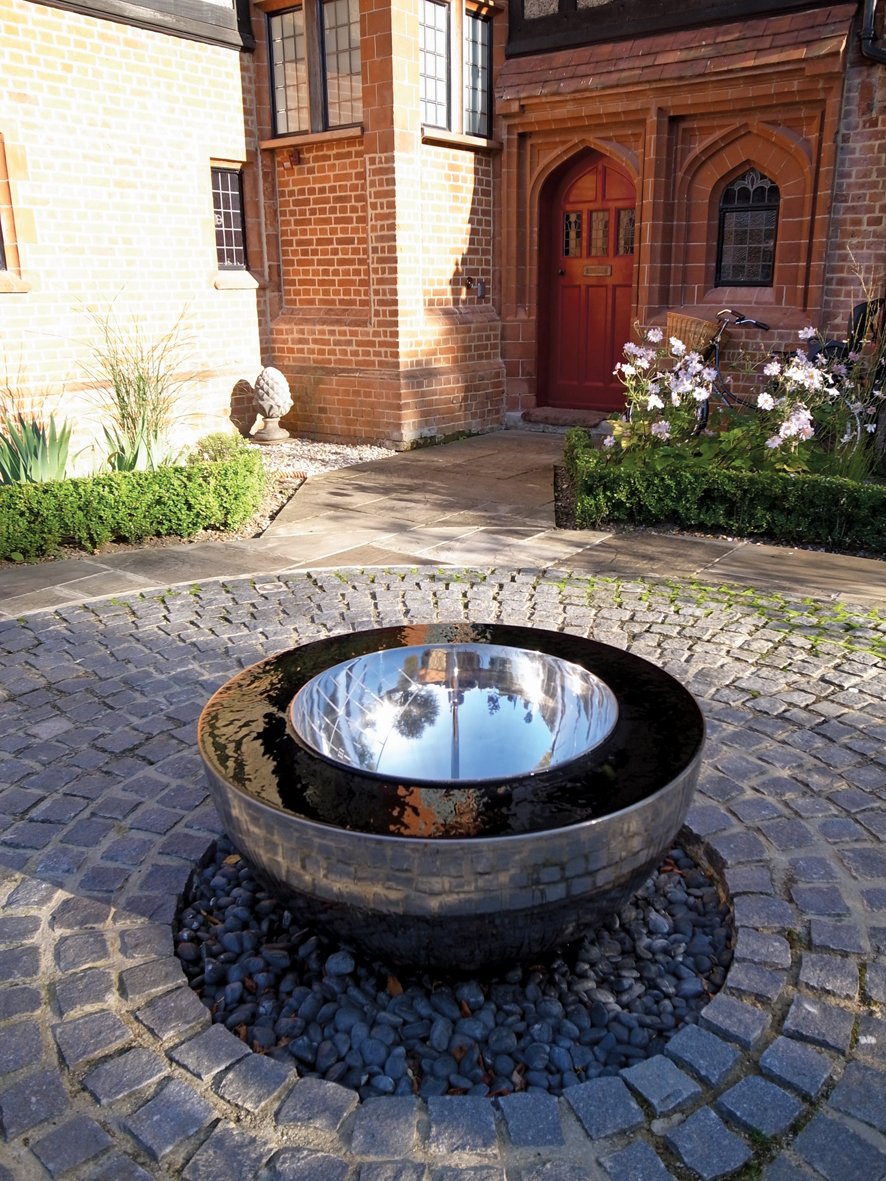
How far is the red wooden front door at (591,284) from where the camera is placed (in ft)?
39.4

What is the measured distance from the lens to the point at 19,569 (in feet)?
22.5

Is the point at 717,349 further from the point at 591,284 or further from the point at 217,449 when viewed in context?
the point at 217,449

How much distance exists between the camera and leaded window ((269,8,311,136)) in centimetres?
1140

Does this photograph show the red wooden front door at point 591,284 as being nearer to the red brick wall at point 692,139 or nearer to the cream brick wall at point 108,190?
the red brick wall at point 692,139

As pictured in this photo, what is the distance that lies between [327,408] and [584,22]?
5.50 metres

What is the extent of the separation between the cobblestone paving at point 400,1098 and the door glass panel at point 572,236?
8.62m

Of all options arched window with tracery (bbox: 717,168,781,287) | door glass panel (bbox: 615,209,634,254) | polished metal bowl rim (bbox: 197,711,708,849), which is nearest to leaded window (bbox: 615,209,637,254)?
door glass panel (bbox: 615,209,634,254)

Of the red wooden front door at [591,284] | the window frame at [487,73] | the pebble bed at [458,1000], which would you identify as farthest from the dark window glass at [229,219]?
the pebble bed at [458,1000]

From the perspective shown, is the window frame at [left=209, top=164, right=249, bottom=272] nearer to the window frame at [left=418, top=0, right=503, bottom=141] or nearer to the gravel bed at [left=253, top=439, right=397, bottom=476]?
the gravel bed at [left=253, top=439, right=397, bottom=476]

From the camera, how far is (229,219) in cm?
1183

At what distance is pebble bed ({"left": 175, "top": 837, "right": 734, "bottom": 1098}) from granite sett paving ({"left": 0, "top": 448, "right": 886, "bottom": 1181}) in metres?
0.11

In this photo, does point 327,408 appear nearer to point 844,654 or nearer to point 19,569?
point 19,569

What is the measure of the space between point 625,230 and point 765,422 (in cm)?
506

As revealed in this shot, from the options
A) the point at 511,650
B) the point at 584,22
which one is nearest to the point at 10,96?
the point at 584,22
